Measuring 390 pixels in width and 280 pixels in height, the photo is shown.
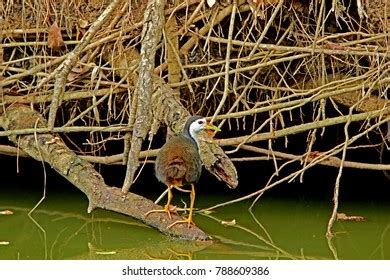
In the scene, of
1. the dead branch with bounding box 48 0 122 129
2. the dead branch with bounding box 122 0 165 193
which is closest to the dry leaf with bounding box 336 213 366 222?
the dead branch with bounding box 122 0 165 193

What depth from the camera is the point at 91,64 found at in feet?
22.2

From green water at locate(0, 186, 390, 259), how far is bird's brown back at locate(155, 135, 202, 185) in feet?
1.19

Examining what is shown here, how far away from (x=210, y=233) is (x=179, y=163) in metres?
0.59

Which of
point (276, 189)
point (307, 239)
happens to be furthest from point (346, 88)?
point (276, 189)

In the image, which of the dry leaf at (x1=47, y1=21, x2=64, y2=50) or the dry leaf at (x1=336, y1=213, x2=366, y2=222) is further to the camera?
the dry leaf at (x1=47, y1=21, x2=64, y2=50)

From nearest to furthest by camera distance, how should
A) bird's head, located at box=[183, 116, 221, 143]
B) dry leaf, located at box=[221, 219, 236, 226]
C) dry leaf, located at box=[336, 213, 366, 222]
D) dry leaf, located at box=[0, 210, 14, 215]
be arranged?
bird's head, located at box=[183, 116, 221, 143], dry leaf, located at box=[221, 219, 236, 226], dry leaf, located at box=[336, 213, 366, 222], dry leaf, located at box=[0, 210, 14, 215]

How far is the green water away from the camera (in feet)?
19.4

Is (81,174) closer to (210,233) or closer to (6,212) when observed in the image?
(210,233)

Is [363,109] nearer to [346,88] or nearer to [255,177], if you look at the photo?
[346,88]

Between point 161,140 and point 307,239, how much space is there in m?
2.32

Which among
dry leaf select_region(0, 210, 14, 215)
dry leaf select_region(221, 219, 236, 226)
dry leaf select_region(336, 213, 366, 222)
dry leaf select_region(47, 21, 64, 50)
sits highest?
dry leaf select_region(47, 21, 64, 50)

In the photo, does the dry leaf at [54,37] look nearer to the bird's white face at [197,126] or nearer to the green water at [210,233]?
the green water at [210,233]

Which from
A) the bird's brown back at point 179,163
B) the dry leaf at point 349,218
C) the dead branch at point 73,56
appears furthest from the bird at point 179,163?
the dry leaf at point 349,218

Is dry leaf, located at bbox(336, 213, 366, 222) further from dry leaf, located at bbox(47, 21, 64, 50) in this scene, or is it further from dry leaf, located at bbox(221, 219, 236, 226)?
dry leaf, located at bbox(47, 21, 64, 50)
